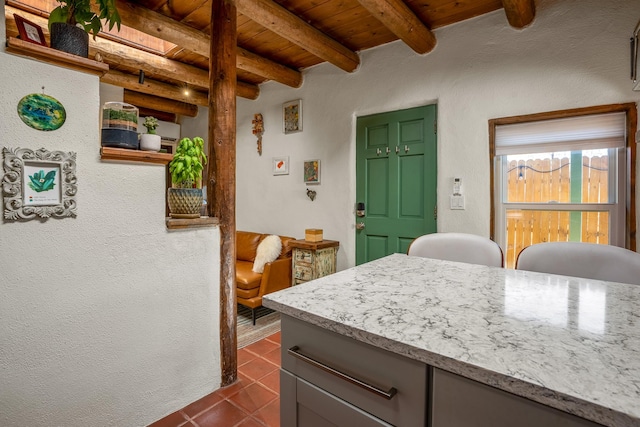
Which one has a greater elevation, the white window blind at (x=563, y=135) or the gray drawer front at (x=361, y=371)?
the white window blind at (x=563, y=135)

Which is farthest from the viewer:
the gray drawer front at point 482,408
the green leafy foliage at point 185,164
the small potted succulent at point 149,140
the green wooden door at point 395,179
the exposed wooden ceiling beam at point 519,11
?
the green wooden door at point 395,179

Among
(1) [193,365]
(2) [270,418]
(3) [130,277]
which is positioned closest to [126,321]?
(3) [130,277]

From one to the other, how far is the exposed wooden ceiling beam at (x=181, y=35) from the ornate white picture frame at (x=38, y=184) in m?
1.75

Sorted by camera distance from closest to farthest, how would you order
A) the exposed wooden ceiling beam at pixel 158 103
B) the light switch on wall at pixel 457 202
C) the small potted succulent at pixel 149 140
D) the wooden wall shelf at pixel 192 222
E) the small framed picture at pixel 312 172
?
the small potted succulent at pixel 149 140
the wooden wall shelf at pixel 192 222
the light switch on wall at pixel 457 202
the small framed picture at pixel 312 172
the exposed wooden ceiling beam at pixel 158 103

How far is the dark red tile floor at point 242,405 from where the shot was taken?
1.79 metres

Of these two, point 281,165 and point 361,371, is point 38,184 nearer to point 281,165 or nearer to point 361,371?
point 361,371

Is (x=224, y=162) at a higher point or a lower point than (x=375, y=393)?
higher

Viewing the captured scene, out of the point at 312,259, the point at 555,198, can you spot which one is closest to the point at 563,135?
the point at 555,198

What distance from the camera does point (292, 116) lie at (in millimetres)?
4059

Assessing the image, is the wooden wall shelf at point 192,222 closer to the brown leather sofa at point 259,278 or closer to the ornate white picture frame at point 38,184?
the ornate white picture frame at point 38,184

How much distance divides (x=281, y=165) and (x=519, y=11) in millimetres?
2852

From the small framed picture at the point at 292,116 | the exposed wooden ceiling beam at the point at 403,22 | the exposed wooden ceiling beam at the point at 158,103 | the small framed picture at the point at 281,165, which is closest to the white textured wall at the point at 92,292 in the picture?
the exposed wooden ceiling beam at the point at 403,22

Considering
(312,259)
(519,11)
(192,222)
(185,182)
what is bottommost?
(312,259)

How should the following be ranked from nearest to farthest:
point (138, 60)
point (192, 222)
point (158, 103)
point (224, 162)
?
point (192, 222) → point (224, 162) → point (138, 60) → point (158, 103)
